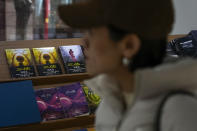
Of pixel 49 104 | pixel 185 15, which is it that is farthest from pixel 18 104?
pixel 185 15

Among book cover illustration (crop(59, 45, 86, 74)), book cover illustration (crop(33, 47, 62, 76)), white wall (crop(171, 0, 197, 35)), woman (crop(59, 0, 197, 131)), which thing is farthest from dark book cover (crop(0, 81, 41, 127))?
white wall (crop(171, 0, 197, 35))

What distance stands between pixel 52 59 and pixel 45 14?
113 cm

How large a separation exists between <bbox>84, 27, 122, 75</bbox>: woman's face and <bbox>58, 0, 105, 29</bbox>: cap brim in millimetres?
41

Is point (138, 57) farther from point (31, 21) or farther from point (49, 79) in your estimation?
point (31, 21)

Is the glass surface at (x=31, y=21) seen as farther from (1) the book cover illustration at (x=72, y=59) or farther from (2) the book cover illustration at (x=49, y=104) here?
(2) the book cover illustration at (x=49, y=104)

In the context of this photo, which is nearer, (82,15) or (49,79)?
(82,15)

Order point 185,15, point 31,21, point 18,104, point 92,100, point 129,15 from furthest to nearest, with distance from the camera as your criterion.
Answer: point 185,15, point 31,21, point 92,100, point 18,104, point 129,15

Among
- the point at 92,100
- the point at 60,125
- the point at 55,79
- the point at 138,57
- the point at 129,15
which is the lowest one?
the point at 60,125

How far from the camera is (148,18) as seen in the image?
3.15 feet

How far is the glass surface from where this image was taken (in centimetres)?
318

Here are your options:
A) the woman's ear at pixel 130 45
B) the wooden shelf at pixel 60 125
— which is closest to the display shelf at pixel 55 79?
the wooden shelf at pixel 60 125

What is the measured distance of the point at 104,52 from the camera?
1.04m

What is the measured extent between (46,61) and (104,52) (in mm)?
1407

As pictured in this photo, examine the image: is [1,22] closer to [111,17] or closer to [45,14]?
[45,14]
